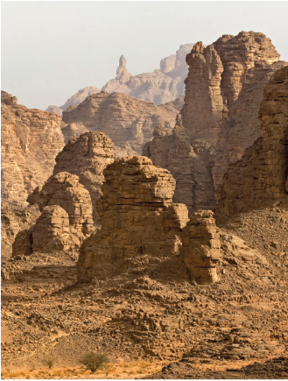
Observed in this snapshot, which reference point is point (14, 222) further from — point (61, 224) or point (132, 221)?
point (132, 221)

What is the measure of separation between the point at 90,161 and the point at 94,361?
1667 inches

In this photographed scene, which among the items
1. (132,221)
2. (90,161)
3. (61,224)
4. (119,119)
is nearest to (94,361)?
(132,221)

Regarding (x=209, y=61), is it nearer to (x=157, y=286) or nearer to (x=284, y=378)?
(x=157, y=286)

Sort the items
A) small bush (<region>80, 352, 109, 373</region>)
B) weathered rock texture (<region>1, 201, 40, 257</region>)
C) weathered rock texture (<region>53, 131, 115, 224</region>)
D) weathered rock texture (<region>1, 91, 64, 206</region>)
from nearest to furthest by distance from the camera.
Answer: small bush (<region>80, 352, 109, 373</region>) → weathered rock texture (<region>1, 201, 40, 257</region>) → weathered rock texture (<region>53, 131, 115, 224</region>) → weathered rock texture (<region>1, 91, 64, 206</region>)

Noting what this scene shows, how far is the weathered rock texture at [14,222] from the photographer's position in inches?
2562

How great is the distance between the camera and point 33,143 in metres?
114

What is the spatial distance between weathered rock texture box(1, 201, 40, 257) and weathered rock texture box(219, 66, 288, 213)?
783 inches

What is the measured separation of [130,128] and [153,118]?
5167 millimetres

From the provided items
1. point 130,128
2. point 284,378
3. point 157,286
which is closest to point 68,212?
point 157,286

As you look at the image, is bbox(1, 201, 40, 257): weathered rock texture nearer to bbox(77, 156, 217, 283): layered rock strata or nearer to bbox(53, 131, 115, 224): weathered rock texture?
bbox(53, 131, 115, 224): weathered rock texture

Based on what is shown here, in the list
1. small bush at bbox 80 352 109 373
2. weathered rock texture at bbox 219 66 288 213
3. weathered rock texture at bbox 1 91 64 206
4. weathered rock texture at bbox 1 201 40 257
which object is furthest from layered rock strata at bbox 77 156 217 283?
weathered rock texture at bbox 1 91 64 206

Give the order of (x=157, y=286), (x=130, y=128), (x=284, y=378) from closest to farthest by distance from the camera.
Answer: (x=284, y=378) → (x=157, y=286) → (x=130, y=128)

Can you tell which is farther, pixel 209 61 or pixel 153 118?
pixel 153 118

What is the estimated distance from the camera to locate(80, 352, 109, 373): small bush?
3050cm
